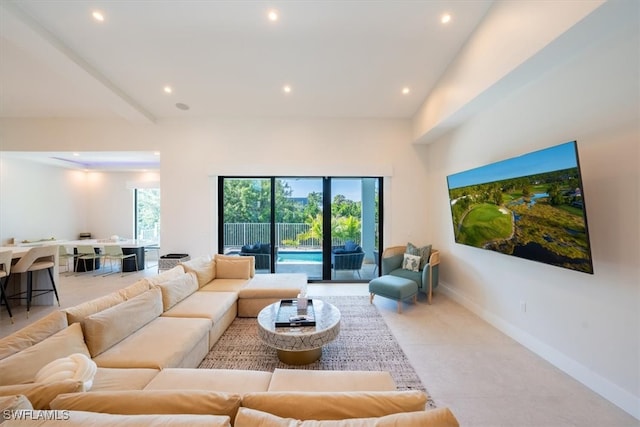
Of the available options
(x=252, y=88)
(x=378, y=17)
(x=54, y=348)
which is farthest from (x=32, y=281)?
A: (x=378, y=17)

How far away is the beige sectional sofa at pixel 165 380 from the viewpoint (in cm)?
97

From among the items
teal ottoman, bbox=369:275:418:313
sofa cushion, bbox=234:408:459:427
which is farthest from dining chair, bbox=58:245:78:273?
sofa cushion, bbox=234:408:459:427

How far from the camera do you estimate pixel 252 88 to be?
164 inches

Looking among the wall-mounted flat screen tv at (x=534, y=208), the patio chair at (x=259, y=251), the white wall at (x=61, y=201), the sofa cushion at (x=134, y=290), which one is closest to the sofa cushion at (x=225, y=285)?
the sofa cushion at (x=134, y=290)

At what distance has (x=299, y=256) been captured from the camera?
18.1 ft

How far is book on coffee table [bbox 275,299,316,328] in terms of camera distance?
8.36 feet

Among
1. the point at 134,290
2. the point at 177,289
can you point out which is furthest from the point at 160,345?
the point at 177,289

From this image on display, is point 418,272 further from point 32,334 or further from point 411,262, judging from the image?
point 32,334

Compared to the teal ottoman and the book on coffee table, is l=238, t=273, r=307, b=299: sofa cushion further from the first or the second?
the teal ottoman

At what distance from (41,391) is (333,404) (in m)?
1.32

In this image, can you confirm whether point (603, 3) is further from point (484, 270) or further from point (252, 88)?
point (252, 88)

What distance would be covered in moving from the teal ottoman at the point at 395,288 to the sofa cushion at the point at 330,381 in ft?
7.08

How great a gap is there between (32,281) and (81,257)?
6.84 ft

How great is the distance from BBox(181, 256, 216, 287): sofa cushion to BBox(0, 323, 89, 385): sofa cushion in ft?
5.76
